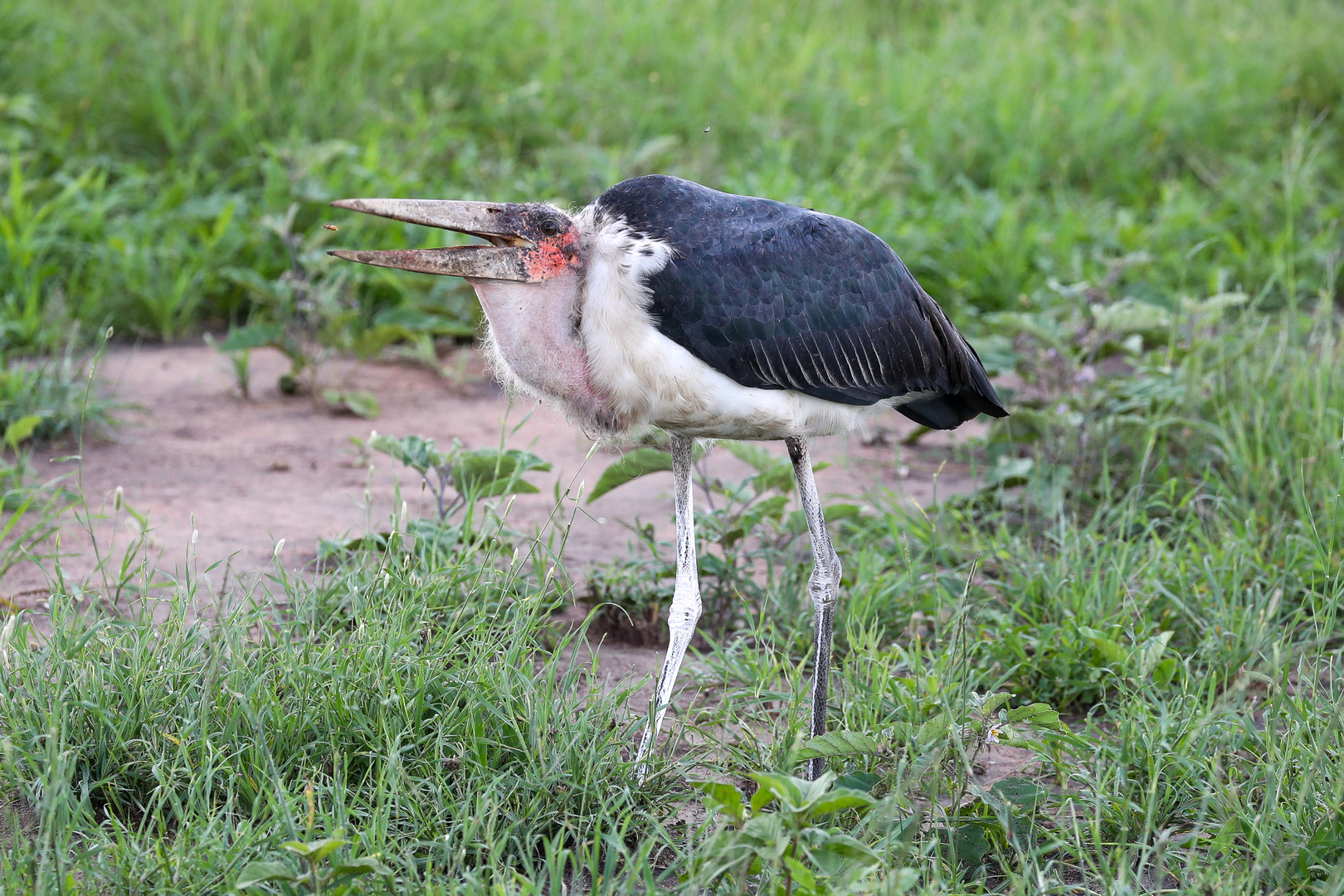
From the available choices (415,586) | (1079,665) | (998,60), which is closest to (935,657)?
(1079,665)

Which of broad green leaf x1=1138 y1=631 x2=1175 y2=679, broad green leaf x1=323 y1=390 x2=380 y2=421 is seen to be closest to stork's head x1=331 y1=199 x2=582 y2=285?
broad green leaf x1=1138 y1=631 x2=1175 y2=679

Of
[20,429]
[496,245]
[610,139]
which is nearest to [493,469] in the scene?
[496,245]

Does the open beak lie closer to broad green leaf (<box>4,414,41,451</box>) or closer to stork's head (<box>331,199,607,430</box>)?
stork's head (<box>331,199,607,430</box>)

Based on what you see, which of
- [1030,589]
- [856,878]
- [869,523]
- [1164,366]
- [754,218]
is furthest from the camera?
[1164,366]

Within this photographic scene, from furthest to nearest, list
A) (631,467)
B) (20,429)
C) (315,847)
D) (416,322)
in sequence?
1. (416,322)
2. (20,429)
3. (631,467)
4. (315,847)

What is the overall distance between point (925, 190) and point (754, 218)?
11.9ft

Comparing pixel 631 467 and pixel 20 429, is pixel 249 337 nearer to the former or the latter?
pixel 20 429

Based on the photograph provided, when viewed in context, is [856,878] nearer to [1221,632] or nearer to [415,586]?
[415,586]

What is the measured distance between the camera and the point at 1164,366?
3.98 meters

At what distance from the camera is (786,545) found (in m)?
3.48

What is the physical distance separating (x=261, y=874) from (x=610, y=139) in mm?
4870

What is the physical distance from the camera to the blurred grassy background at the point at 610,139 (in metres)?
5.22

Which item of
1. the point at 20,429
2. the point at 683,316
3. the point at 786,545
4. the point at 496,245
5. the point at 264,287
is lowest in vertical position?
the point at 786,545

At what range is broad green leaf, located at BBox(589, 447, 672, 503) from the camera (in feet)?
10.3
